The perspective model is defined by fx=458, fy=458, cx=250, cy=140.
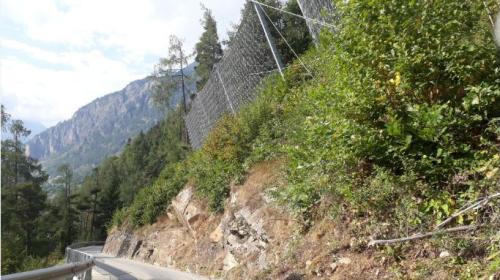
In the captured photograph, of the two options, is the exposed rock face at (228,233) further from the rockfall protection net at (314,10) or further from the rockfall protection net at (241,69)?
the rockfall protection net at (241,69)

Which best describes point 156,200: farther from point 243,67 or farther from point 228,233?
point 228,233

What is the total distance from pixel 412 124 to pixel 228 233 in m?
7.66

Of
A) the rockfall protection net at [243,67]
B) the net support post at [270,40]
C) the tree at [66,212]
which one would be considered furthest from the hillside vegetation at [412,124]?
the tree at [66,212]

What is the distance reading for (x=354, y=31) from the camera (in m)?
6.48

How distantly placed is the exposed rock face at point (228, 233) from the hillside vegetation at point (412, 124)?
273 cm

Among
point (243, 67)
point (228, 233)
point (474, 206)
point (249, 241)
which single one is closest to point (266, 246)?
point (249, 241)

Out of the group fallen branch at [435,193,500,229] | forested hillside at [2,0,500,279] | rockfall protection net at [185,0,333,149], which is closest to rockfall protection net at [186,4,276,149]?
rockfall protection net at [185,0,333,149]

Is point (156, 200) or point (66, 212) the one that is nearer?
point (156, 200)

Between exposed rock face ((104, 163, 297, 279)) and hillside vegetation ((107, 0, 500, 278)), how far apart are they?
273cm

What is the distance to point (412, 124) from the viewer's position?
5672 millimetres

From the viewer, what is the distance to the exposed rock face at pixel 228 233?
9805 millimetres

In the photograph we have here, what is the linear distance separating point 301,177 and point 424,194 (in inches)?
121

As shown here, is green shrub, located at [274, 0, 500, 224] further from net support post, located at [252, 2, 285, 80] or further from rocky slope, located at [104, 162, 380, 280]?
net support post, located at [252, 2, 285, 80]

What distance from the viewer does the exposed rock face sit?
9.80m
